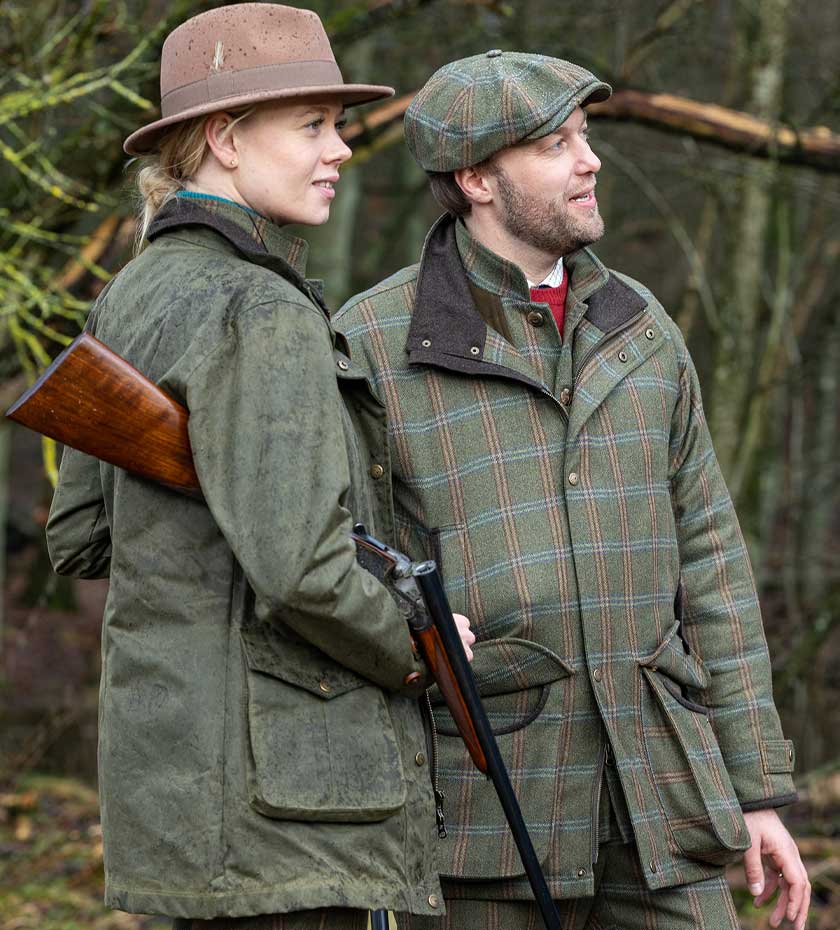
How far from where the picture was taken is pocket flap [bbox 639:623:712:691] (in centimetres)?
294

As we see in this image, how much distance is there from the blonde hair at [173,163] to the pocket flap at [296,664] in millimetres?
774

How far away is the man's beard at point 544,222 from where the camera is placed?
3035mm

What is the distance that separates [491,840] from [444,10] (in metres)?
6.66

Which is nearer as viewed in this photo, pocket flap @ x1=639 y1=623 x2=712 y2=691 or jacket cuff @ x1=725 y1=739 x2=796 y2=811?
pocket flap @ x1=639 y1=623 x2=712 y2=691

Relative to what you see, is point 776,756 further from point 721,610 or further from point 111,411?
point 111,411

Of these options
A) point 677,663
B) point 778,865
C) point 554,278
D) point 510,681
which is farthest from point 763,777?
point 554,278

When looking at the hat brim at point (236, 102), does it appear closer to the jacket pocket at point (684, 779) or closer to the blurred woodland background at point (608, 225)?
the jacket pocket at point (684, 779)

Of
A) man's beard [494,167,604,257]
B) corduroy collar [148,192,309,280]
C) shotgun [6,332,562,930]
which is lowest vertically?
man's beard [494,167,604,257]

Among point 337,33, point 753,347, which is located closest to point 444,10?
point 753,347

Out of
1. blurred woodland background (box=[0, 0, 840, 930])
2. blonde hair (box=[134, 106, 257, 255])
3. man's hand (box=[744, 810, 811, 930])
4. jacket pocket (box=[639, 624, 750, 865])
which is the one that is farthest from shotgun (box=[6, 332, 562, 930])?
blurred woodland background (box=[0, 0, 840, 930])

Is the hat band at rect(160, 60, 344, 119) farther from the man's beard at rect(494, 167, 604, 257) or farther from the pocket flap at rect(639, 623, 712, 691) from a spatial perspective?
the pocket flap at rect(639, 623, 712, 691)

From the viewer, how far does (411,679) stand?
7.97ft

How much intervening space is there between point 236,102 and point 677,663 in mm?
1461

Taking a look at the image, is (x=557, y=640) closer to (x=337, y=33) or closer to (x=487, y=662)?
(x=487, y=662)
